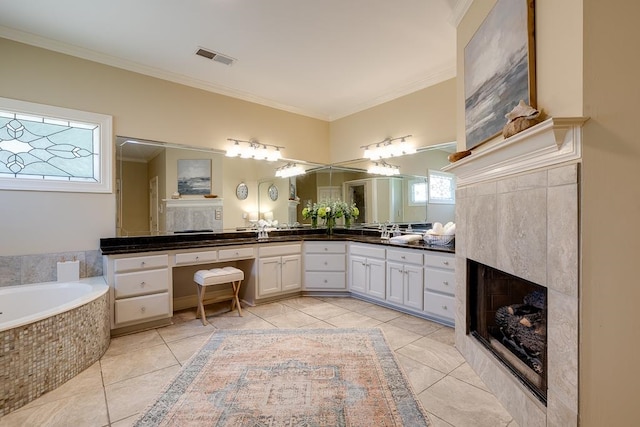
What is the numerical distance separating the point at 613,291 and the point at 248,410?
1.90 m

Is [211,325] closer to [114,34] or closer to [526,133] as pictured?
[114,34]

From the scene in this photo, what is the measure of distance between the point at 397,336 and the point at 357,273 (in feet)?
4.05

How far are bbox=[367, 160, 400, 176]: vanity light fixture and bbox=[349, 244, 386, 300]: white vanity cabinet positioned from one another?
1128 millimetres

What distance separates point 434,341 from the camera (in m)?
2.71

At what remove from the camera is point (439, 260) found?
9.94 ft

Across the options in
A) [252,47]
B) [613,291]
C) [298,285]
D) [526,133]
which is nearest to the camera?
[613,291]

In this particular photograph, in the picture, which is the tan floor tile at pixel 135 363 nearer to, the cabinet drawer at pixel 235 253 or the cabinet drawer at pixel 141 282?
the cabinet drawer at pixel 141 282

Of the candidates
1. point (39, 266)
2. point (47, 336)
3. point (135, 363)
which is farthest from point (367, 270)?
point (39, 266)

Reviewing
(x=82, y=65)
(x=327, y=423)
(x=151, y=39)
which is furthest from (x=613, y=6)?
(x=82, y=65)

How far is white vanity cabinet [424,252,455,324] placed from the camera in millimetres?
2949

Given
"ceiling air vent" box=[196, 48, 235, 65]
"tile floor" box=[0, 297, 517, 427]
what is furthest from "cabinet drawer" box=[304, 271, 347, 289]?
"ceiling air vent" box=[196, 48, 235, 65]

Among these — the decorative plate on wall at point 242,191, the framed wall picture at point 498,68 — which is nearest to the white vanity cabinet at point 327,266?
the decorative plate on wall at point 242,191

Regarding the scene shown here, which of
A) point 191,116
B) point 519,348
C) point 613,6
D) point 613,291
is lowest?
point 519,348

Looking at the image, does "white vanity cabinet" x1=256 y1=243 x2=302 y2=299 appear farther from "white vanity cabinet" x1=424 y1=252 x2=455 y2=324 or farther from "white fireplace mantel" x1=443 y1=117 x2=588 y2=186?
"white fireplace mantel" x1=443 y1=117 x2=588 y2=186
